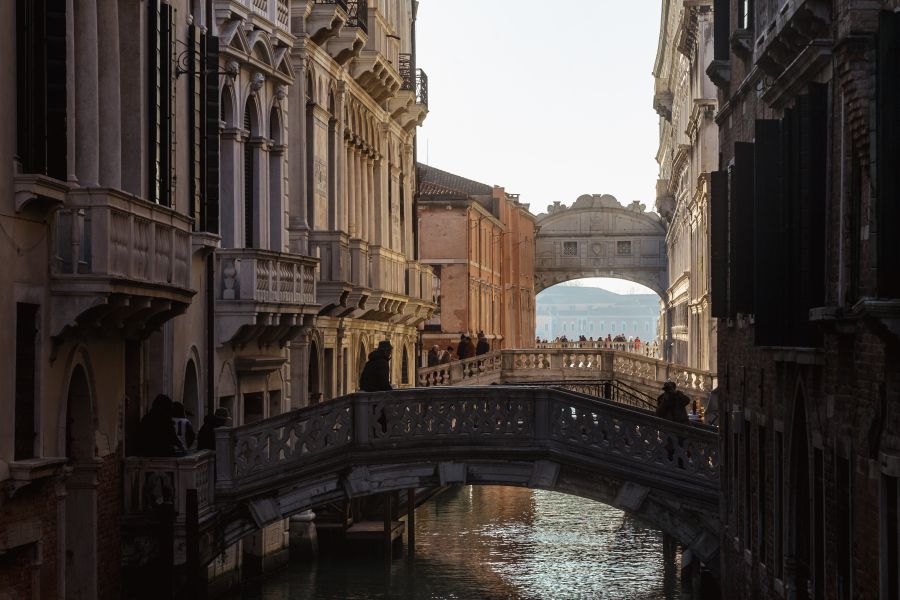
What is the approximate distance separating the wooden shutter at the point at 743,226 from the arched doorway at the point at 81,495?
6.48 meters

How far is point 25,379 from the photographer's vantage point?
15.7m

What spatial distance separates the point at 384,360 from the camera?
22.8 metres

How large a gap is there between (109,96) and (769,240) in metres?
6.45

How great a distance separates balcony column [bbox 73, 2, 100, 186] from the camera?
1689 centimetres

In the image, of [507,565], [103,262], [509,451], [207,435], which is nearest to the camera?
[103,262]

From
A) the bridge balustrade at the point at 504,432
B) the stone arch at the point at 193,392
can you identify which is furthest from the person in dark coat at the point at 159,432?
the stone arch at the point at 193,392

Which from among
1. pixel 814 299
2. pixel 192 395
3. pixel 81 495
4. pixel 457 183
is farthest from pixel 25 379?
pixel 457 183

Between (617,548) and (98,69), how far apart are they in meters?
17.4

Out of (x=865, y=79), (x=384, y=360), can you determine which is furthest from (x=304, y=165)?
(x=865, y=79)

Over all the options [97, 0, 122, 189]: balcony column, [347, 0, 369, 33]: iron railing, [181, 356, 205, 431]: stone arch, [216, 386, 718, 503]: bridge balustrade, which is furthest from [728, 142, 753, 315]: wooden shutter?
[347, 0, 369, 33]: iron railing

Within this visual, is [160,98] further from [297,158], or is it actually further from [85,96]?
[297,158]

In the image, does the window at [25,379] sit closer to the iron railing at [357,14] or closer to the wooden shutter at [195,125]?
the wooden shutter at [195,125]

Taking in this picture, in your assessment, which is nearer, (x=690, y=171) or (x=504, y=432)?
(x=504, y=432)

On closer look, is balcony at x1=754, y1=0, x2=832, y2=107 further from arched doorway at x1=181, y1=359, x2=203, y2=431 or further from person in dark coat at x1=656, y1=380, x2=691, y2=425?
arched doorway at x1=181, y1=359, x2=203, y2=431
